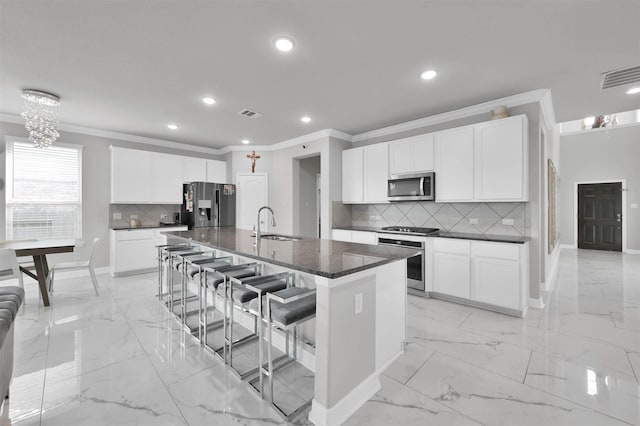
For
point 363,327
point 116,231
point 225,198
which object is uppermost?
point 225,198

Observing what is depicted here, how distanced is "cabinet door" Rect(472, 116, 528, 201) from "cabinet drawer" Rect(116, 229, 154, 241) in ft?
18.1

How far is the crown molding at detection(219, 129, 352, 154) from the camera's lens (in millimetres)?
5087

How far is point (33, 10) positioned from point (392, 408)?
3660mm

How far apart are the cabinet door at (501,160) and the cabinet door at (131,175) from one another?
5595mm

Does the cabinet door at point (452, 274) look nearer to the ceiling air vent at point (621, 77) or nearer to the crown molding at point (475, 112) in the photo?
the crown molding at point (475, 112)

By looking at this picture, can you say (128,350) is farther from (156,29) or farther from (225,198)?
(225,198)

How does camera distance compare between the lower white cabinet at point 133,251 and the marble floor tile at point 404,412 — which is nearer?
the marble floor tile at point 404,412

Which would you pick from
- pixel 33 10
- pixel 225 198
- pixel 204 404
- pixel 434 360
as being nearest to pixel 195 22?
pixel 33 10

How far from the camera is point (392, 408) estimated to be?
172cm

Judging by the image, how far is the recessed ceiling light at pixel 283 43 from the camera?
2314mm

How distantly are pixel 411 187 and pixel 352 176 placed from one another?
4.02 feet

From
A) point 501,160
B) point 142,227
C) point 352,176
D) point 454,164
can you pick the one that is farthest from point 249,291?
point 142,227

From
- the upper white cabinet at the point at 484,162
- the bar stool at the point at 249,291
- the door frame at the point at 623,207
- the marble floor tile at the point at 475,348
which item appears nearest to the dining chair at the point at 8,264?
the bar stool at the point at 249,291

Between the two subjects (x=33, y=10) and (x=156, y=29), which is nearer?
(x=33, y=10)
